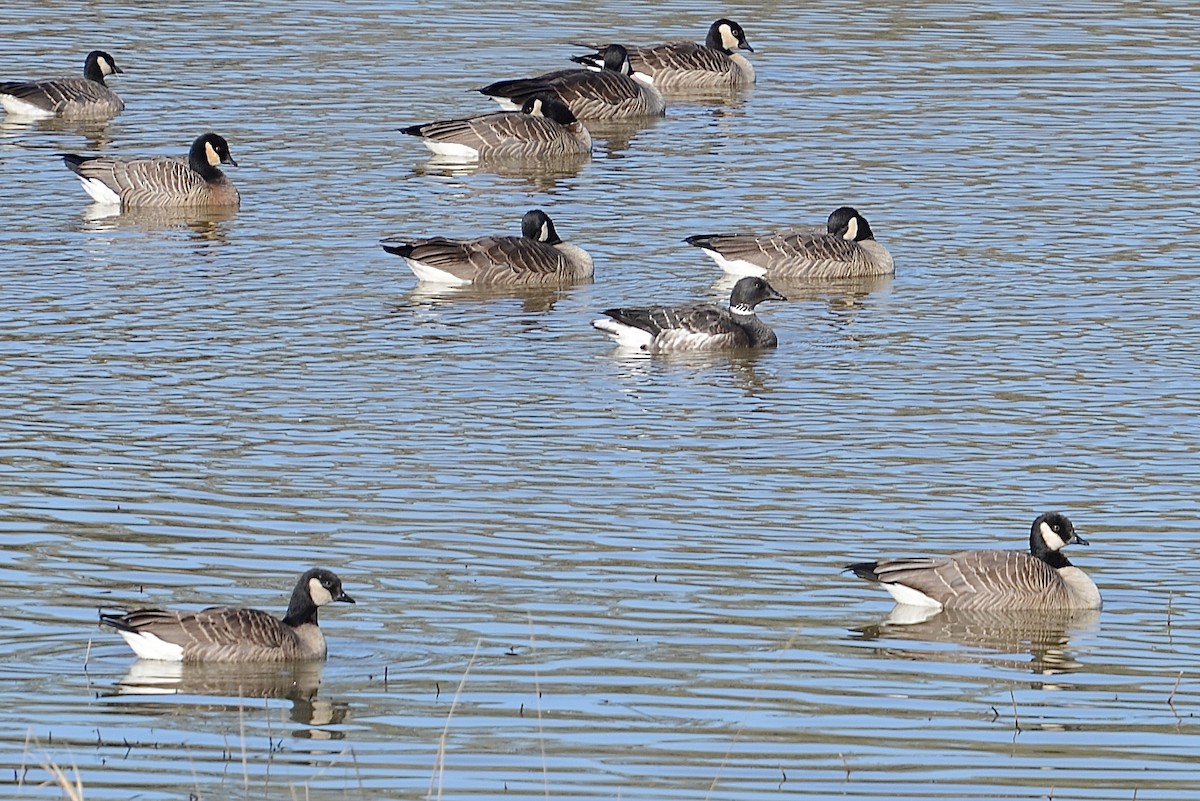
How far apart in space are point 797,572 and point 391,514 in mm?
2836

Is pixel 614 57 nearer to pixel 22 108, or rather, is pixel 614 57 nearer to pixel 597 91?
pixel 597 91

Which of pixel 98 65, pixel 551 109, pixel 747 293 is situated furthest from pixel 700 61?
pixel 747 293

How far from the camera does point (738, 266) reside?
24.2 meters

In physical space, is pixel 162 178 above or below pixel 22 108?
above

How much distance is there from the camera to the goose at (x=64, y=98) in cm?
3288

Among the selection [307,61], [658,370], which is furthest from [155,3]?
[658,370]

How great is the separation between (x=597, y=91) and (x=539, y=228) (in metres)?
10.5

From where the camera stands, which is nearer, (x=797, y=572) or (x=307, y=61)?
(x=797, y=572)

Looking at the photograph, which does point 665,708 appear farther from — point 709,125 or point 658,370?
point 709,125

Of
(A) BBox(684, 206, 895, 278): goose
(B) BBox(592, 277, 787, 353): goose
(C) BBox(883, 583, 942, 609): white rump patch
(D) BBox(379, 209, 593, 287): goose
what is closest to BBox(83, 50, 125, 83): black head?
(D) BBox(379, 209, 593, 287): goose

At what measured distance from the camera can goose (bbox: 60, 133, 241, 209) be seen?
27.5 metres

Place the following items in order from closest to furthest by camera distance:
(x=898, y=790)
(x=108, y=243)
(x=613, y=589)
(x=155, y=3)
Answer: (x=898, y=790), (x=613, y=589), (x=108, y=243), (x=155, y=3)

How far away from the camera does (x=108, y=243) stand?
1016 inches

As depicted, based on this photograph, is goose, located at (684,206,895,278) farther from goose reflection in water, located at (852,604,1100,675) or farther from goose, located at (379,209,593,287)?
goose reflection in water, located at (852,604,1100,675)
